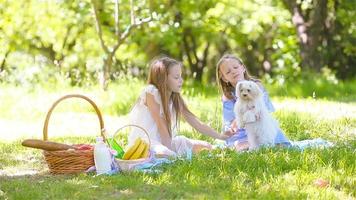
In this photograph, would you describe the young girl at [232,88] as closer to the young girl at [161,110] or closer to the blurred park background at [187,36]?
the young girl at [161,110]

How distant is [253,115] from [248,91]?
20 centimetres

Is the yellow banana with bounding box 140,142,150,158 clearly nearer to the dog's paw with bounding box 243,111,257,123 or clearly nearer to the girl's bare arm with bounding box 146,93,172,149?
the girl's bare arm with bounding box 146,93,172,149

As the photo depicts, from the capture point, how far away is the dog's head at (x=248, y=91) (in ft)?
18.1

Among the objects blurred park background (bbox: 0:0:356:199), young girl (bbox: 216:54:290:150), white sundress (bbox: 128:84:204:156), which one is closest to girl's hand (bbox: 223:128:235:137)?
young girl (bbox: 216:54:290:150)

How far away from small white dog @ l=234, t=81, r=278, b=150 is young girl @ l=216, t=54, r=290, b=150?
12.7 inches

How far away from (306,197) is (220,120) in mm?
3947

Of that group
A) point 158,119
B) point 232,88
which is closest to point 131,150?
point 158,119

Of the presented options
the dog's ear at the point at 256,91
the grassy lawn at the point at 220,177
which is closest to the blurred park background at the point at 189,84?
the grassy lawn at the point at 220,177

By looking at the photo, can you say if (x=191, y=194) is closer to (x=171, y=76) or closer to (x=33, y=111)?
(x=171, y=76)

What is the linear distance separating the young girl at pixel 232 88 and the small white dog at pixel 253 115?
322mm

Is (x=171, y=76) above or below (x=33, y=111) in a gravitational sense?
above

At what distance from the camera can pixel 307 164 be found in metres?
4.86

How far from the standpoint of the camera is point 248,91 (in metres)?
5.53

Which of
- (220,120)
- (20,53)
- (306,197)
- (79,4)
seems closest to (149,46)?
(79,4)
